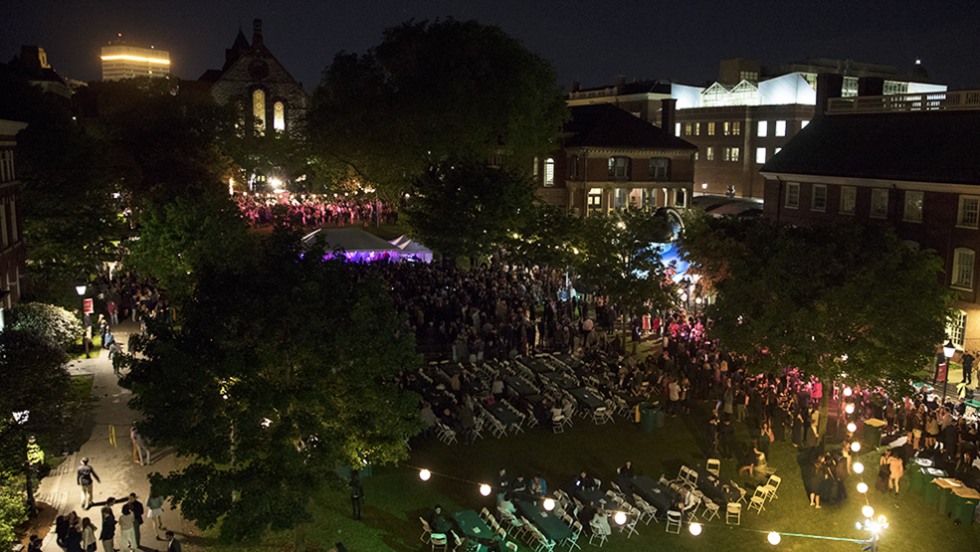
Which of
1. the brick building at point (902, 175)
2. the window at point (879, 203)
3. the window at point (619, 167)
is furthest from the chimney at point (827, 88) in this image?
the window at point (619, 167)

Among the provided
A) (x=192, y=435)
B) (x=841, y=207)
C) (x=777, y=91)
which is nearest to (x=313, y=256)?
(x=192, y=435)

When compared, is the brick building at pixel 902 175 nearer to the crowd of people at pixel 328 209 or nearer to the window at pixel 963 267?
the window at pixel 963 267

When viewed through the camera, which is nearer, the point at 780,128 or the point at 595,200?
the point at 595,200

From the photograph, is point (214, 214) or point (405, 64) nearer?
point (214, 214)

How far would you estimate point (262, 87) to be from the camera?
8112cm

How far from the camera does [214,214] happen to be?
3141 centimetres

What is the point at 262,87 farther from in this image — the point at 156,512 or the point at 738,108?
the point at 156,512

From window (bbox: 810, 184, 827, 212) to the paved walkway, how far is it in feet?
105

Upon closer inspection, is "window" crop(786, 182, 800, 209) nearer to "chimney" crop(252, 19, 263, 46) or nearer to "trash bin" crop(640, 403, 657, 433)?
"trash bin" crop(640, 403, 657, 433)

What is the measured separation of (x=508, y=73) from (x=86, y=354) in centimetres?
2827

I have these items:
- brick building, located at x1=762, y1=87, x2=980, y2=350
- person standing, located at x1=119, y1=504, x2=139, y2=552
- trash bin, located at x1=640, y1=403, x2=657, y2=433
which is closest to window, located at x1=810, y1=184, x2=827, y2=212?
brick building, located at x1=762, y1=87, x2=980, y2=350

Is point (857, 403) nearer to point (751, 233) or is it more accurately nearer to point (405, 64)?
point (751, 233)

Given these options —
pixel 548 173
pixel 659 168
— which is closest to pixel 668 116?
pixel 659 168

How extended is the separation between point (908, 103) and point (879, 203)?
16.9ft
